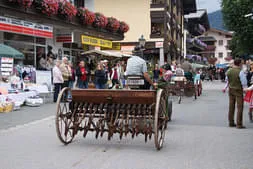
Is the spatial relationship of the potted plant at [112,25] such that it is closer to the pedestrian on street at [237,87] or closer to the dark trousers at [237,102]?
the pedestrian on street at [237,87]

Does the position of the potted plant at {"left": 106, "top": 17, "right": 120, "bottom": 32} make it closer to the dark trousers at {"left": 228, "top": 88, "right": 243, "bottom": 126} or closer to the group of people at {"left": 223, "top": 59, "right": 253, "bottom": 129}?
the group of people at {"left": 223, "top": 59, "right": 253, "bottom": 129}

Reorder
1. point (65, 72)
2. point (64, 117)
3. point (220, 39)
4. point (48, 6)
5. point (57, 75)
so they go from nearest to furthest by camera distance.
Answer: point (64, 117) → point (57, 75) → point (65, 72) → point (48, 6) → point (220, 39)

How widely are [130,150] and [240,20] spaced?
23.7 m

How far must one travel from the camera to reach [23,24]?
1661 centimetres

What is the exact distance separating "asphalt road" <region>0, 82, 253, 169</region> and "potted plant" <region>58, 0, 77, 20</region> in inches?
370

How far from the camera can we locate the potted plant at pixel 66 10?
62.0 ft

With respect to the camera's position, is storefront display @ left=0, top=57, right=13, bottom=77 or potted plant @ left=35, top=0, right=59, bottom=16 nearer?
storefront display @ left=0, top=57, right=13, bottom=77

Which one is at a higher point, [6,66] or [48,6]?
[48,6]

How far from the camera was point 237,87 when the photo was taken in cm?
1011

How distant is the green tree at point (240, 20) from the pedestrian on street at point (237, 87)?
18541 mm

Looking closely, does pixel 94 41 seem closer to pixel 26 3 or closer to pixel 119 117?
pixel 26 3

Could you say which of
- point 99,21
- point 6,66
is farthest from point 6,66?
point 99,21

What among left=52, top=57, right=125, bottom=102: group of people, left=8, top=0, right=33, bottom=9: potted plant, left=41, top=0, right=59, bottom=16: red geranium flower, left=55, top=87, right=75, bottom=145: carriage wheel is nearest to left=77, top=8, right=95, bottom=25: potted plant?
left=41, top=0, right=59, bottom=16: red geranium flower

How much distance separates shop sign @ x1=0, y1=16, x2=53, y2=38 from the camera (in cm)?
1541
